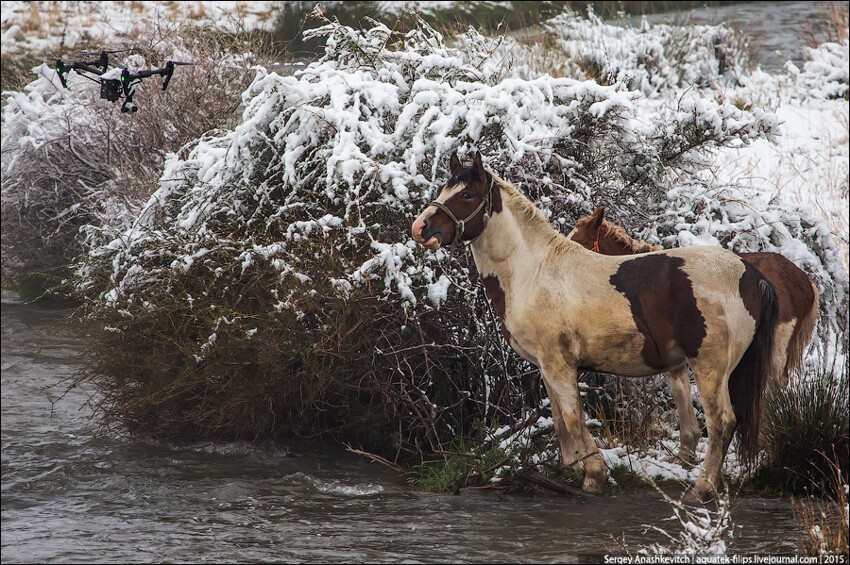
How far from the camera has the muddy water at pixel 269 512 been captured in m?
4.86

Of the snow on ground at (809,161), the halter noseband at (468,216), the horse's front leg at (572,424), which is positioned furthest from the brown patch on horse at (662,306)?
the snow on ground at (809,161)

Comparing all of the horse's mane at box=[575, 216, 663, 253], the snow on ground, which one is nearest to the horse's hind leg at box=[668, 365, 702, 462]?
the horse's mane at box=[575, 216, 663, 253]

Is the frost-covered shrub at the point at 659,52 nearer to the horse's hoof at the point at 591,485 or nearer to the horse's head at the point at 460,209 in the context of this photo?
the horse's head at the point at 460,209

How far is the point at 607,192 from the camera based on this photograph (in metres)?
7.20

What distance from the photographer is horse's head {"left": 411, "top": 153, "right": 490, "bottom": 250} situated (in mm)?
5379

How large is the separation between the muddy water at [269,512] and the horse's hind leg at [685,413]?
0.49 meters

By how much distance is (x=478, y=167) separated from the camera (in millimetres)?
5445

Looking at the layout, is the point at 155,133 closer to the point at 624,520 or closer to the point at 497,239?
the point at 497,239

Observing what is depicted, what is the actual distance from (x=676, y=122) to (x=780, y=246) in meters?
1.36

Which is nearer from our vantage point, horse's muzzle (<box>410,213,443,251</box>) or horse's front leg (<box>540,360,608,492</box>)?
horse's muzzle (<box>410,213,443,251</box>)

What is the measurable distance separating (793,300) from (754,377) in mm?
1013

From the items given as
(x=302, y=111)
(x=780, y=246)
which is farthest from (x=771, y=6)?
(x=302, y=111)

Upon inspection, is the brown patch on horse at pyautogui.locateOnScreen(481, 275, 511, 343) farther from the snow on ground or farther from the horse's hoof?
the snow on ground

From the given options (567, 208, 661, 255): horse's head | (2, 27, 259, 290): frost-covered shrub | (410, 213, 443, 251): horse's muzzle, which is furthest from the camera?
(2, 27, 259, 290): frost-covered shrub
